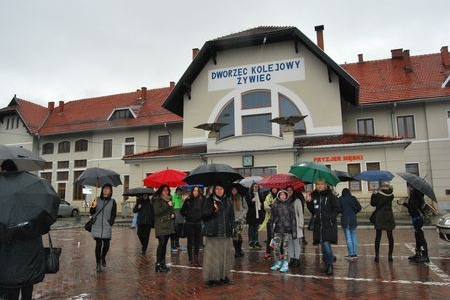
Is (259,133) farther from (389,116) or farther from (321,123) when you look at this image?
(389,116)

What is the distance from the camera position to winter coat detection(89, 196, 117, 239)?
8.21 meters

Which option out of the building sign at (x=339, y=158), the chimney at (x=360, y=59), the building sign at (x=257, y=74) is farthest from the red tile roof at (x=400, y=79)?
the building sign at (x=339, y=158)

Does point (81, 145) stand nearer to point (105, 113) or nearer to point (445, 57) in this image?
point (105, 113)

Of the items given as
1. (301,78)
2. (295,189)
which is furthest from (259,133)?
(295,189)

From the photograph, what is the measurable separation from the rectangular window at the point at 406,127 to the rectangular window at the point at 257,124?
946 cm

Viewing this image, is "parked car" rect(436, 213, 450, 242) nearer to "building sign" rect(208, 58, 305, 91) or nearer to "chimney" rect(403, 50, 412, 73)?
"building sign" rect(208, 58, 305, 91)

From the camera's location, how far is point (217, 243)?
670cm

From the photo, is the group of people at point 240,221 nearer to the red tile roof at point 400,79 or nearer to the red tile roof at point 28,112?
the red tile roof at point 400,79

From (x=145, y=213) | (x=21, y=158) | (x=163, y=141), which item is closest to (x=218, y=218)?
(x=21, y=158)

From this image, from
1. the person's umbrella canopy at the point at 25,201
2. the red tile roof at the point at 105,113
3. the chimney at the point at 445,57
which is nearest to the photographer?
the person's umbrella canopy at the point at 25,201

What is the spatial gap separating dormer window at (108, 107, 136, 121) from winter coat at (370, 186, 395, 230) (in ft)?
95.4

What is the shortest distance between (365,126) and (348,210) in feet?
66.6


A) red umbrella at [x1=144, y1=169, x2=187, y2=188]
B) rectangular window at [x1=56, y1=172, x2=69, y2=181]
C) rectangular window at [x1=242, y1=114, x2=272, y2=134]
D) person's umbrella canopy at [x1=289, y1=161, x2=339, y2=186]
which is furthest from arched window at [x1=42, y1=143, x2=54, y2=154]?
person's umbrella canopy at [x1=289, y1=161, x2=339, y2=186]

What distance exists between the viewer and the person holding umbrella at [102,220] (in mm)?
8219
